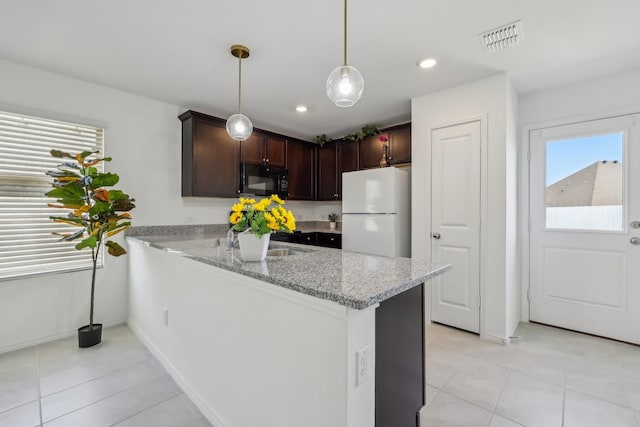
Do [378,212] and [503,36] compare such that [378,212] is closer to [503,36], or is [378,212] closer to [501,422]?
[503,36]

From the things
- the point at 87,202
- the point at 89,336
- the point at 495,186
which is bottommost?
the point at 89,336

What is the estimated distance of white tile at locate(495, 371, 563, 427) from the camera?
1659 millimetres

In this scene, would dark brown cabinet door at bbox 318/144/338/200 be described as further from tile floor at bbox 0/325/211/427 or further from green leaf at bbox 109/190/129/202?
tile floor at bbox 0/325/211/427

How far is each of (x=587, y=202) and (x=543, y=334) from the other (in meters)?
1.35

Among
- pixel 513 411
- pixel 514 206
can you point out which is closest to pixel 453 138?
pixel 514 206

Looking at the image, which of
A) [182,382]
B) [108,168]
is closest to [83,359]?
[182,382]

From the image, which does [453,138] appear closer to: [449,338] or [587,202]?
[587,202]

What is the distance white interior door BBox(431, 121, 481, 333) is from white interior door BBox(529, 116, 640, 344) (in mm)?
816

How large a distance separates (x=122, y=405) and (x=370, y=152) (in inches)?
142

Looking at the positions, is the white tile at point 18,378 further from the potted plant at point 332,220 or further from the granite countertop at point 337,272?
the potted plant at point 332,220

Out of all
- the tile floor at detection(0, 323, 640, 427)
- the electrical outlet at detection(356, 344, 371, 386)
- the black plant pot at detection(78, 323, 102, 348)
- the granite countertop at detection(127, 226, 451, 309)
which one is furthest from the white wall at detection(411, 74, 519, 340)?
the black plant pot at detection(78, 323, 102, 348)

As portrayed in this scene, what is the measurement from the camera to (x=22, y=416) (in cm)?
168

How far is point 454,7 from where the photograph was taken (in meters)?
1.77

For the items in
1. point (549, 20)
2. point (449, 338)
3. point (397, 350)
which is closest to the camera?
point (397, 350)
